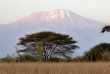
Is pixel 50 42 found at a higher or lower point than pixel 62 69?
higher

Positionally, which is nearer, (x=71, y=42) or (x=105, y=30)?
(x=105, y=30)

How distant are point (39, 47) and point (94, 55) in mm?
15520

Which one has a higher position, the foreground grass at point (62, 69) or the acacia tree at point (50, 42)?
the acacia tree at point (50, 42)

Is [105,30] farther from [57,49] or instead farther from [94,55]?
[57,49]

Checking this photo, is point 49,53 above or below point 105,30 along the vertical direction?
below

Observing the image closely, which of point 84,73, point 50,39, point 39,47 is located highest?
point 50,39

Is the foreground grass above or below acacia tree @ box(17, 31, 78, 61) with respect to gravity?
below

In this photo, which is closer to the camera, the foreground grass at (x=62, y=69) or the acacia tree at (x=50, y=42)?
the foreground grass at (x=62, y=69)

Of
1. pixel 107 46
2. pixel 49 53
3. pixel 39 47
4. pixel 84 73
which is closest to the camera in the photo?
pixel 39 47

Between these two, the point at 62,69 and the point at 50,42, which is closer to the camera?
the point at 62,69

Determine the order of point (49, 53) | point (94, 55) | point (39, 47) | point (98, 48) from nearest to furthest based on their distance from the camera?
point (39, 47)
point (94, 55)
point (98, 48)
point (49, 53)

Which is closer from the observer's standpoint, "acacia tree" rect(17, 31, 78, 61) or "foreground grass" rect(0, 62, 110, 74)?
"foreground grass" rect(0, 62, 110, 74)

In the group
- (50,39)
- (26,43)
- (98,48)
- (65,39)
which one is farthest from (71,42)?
(98,48)

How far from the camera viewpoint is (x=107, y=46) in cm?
2083
